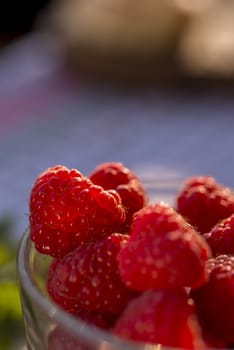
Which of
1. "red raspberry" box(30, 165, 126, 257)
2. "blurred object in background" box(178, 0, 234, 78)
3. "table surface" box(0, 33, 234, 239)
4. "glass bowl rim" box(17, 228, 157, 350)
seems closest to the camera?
"glass bowl rim" box(17, 228, 157, 350)

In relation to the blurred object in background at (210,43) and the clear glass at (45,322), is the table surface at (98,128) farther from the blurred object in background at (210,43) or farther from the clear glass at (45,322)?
the clear glass at (45,322)

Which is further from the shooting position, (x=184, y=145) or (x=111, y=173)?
(x=184, y=145)

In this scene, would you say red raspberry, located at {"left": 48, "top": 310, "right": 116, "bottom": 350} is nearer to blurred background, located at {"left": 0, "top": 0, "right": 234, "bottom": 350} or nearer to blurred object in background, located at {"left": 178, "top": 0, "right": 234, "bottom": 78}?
blurred background, located at {"left": 0, "top": 0, "right": 234, "bottom": 350}

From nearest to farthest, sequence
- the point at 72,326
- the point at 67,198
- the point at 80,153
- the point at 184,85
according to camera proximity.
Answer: the point at 72,326
the point at 67,198
the point at 80,153
the point at 184,85

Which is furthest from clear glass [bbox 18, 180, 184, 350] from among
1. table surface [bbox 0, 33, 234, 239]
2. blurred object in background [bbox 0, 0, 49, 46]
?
blurred object in background [bbox 0, 0, 49, 46]

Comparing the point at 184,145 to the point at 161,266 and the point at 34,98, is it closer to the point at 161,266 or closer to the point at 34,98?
the point at 34,98

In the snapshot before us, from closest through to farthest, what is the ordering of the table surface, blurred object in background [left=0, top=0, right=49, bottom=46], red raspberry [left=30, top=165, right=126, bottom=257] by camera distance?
red raspberry [left=30, top=165, right=126, bottom=257] → the table surface → blurred object in background [left=0, top=0, right=49, bottom=46]

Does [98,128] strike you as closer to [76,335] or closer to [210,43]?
[210,43]

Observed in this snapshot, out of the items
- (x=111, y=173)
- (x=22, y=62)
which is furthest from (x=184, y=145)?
(x=111, y=173)
